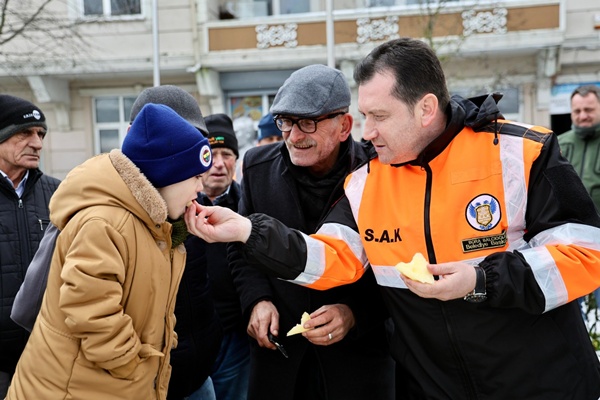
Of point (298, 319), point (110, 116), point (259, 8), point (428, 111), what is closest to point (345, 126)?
point (428, 111)

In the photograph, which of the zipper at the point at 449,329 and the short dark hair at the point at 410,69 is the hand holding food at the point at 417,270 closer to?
the zipper at the point at 449,329

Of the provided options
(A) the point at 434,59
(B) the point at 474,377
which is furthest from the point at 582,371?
(A) the point at 434,59

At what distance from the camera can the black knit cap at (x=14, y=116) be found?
330 cm

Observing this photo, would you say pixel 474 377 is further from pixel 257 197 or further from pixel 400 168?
pixel 257 197

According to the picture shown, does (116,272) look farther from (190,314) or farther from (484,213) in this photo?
(484,213)

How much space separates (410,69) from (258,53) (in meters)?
11.6

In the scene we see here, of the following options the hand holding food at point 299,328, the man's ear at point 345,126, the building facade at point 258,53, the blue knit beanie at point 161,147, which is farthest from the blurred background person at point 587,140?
the building facade at point 258,53

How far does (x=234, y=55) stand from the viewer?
1355 cm

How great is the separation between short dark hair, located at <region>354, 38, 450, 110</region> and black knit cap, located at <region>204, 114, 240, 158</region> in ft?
5.71

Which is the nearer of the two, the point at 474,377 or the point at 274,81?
the point at 474,377

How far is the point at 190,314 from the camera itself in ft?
9.16

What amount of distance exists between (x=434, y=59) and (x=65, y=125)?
13.8 metres

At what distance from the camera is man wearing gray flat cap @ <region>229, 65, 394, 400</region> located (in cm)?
267

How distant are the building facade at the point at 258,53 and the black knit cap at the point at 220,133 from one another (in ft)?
28.2
